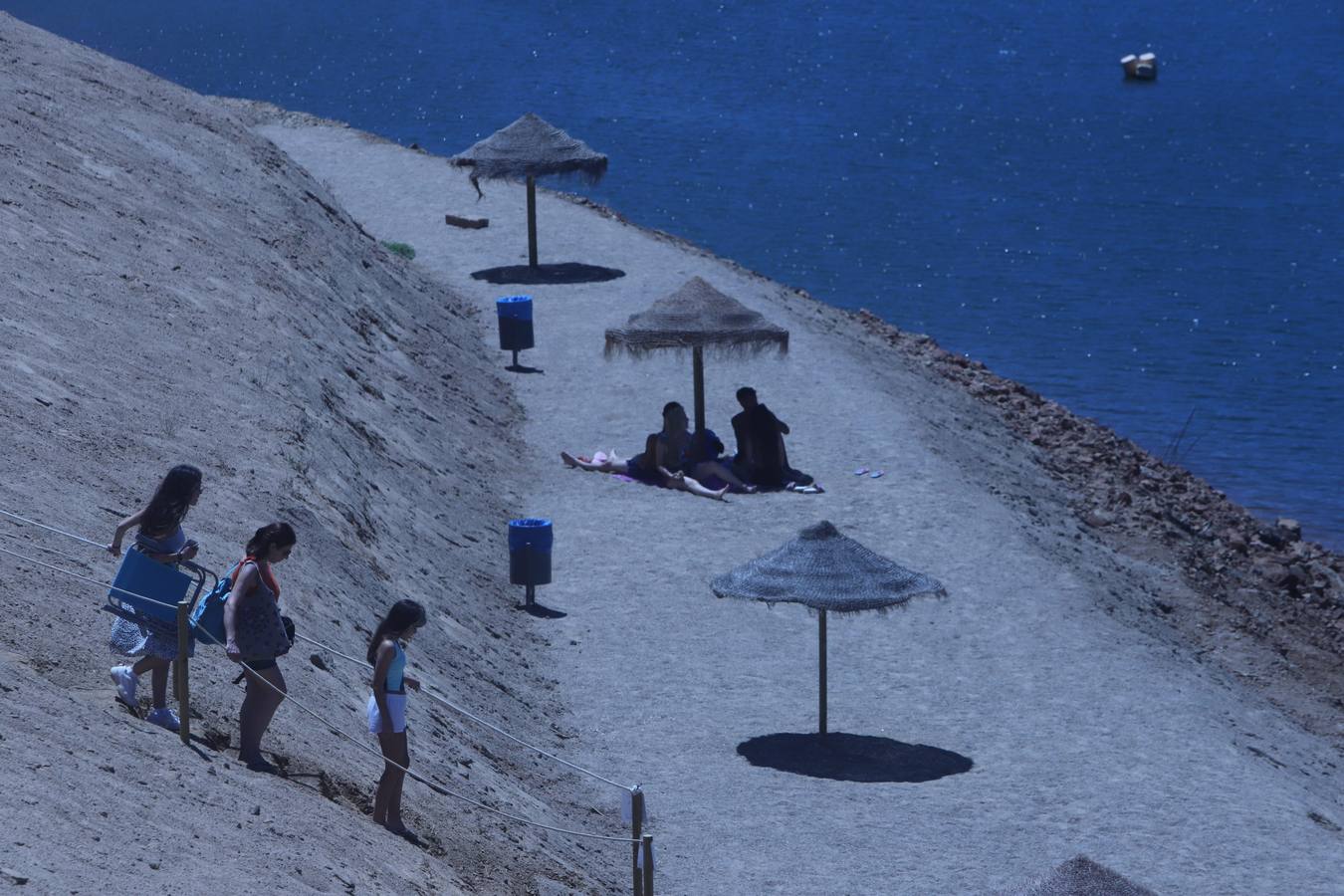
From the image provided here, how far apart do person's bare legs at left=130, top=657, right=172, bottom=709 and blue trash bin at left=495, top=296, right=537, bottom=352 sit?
16.0 metres

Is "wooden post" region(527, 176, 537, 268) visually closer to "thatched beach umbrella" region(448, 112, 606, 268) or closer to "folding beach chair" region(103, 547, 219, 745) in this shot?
"thatched beach umbrella" region(448, 112, 606, 268)

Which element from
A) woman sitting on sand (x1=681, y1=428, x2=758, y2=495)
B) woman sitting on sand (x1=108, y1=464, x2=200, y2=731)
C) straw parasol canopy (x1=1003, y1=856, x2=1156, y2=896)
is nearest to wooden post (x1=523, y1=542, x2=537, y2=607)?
woman sitting on sand (x1=681, y1=428, x2=758, y2=495)

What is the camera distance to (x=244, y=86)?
76750 millimetres

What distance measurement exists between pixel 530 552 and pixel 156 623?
8.10 meters

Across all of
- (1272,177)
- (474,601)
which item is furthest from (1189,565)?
(1272,177)

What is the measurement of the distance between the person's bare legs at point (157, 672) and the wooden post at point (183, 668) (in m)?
0.08

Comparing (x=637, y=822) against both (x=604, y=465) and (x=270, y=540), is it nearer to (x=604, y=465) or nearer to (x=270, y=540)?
(x=270, y=540)

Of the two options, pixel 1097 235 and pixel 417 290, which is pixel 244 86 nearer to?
pixel 1097 235

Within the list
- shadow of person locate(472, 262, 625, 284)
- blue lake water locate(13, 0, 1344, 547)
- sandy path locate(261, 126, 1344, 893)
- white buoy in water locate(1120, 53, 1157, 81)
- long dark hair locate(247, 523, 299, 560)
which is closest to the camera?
long dark hair locate(247, 523, 299, 560)

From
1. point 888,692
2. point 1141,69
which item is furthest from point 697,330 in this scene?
point 1141,69

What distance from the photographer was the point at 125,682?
979 cm

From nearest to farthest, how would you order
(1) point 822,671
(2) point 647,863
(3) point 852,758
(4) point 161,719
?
(2) point 647,863 < (4) point 161,719 < (3) point 852,758 < (1) point 822,671

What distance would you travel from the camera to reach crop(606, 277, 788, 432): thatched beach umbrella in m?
21.2

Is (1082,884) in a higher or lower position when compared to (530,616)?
higher
